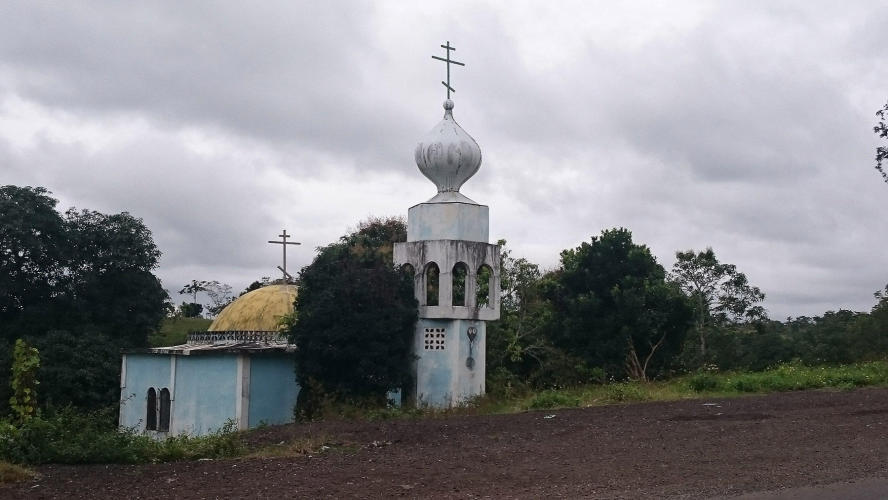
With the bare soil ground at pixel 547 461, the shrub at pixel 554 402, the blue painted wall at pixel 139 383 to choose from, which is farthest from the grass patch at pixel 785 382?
the blue painted wall at pixel 139 383

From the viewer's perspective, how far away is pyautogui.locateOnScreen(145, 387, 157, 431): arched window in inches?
1017

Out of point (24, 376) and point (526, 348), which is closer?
point (24, 376)

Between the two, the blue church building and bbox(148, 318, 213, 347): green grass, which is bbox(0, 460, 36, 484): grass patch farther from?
bbox(148, 318, 213, 347): green grass

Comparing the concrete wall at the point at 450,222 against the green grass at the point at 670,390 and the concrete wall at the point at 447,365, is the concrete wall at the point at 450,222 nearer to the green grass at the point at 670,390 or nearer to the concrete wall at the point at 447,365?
the concrete wall at the point at 447,365

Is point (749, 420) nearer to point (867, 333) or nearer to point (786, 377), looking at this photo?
point (786, 377)

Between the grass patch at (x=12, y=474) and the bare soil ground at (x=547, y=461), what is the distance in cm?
24

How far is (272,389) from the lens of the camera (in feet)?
77.6

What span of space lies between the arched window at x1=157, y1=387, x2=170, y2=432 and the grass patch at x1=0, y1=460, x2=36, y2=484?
12.9 m

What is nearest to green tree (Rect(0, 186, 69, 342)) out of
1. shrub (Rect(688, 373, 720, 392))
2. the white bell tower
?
the white bell tower

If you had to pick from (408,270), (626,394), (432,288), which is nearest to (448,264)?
(408,270)

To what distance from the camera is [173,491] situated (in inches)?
432

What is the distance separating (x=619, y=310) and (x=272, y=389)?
32.2 feet

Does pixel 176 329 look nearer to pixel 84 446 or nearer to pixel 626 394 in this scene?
pixel 626 394

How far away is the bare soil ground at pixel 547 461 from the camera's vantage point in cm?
1066
